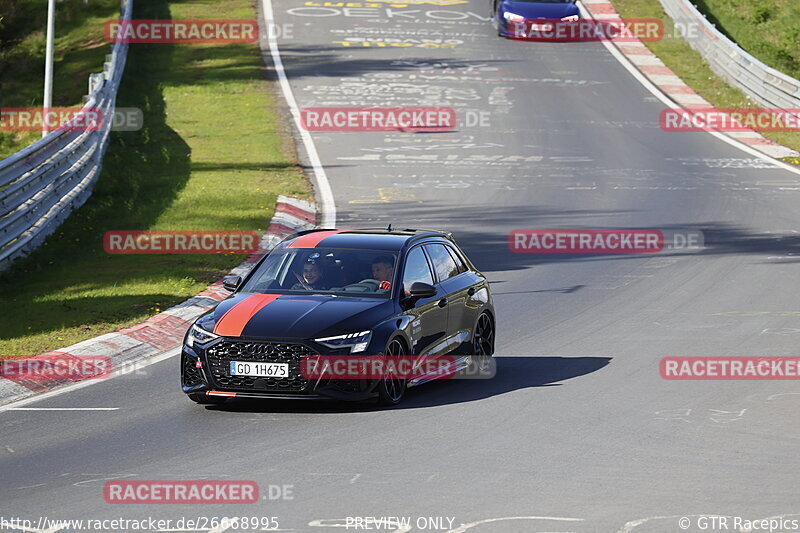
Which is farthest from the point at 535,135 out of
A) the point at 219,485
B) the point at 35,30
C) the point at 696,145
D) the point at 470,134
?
the point at 219,485

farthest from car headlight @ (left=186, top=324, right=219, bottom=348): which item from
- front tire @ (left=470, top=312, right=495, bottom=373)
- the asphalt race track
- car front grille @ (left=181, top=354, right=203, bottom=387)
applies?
front tire @ (left=470, top=312, right=495, bottom=373)

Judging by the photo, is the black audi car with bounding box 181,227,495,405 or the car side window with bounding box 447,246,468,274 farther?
the car side window with bounding box 447,246,468,274

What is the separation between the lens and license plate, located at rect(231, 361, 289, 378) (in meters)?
10.8

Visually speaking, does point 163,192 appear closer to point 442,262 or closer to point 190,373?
point 442,262

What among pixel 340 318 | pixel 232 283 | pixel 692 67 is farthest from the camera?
pixel 692 67

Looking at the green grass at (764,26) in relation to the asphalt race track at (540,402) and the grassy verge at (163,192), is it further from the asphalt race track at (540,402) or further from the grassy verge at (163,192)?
the grassy verge at (163,192)

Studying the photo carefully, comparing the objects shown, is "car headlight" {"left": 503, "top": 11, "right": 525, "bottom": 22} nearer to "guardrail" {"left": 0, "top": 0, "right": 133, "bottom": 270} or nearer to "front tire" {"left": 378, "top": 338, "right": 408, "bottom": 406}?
"guardrail" {"left": 0, "top": 0, "right": 133, "bottom": 270}

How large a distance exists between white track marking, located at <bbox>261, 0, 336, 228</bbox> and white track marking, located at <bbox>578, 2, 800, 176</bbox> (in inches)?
385

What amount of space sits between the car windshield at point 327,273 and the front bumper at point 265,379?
106cm

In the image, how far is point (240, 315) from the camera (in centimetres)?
1112

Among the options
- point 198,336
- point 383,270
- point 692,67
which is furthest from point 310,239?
point 692,67

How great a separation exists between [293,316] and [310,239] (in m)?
1.61

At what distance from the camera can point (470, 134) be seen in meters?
31.6

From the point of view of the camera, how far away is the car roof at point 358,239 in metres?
12.3
